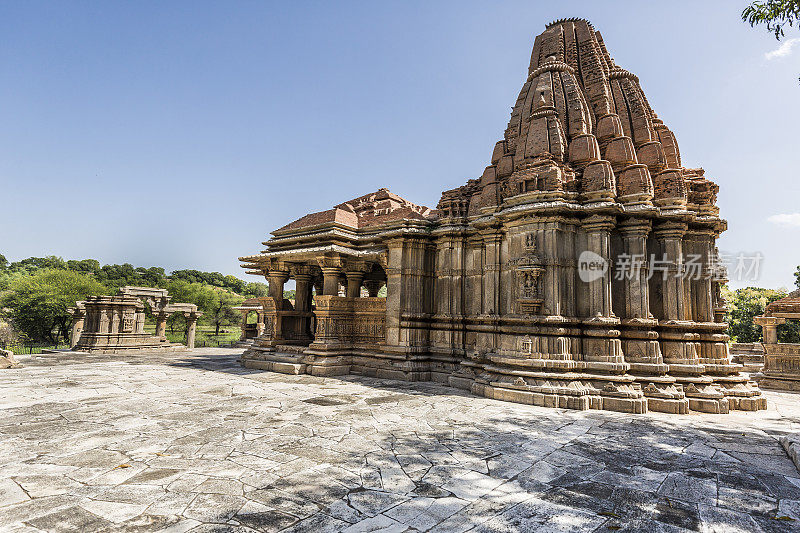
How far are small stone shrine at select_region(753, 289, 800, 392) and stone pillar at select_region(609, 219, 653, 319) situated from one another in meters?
8.36

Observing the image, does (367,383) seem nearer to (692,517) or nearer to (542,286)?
(542,286)

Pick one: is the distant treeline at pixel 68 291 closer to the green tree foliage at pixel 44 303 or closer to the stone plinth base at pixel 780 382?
the green tree foliage at pixel 44 303

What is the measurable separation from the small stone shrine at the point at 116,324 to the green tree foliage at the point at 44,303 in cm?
1119

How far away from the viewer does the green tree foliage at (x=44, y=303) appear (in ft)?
108

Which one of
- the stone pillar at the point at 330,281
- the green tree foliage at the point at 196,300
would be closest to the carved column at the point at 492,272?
the stone pillar at the point at 330,281

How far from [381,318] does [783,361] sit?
14.4 m

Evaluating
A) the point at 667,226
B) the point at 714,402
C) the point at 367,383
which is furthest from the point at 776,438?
the point at 367,383

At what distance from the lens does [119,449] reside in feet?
17.2

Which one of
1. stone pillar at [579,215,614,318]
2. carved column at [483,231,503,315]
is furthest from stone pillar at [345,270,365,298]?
Result: stone pillar at [579,215,614,318]

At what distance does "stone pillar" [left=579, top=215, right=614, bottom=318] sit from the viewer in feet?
30.6

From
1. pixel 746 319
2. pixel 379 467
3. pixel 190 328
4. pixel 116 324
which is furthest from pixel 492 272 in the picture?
pixel 746 319

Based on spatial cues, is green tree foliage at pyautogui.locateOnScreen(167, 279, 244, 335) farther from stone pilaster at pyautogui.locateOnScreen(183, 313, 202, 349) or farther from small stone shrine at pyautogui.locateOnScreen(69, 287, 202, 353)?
small stone shrine at pyautogui.locateOnScreen(69, 287, 202, 353)

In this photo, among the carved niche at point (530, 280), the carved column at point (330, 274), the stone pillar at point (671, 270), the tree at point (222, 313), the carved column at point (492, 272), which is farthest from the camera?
the tree at point (222, 313)

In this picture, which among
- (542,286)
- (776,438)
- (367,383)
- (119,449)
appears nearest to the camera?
(119,449)
